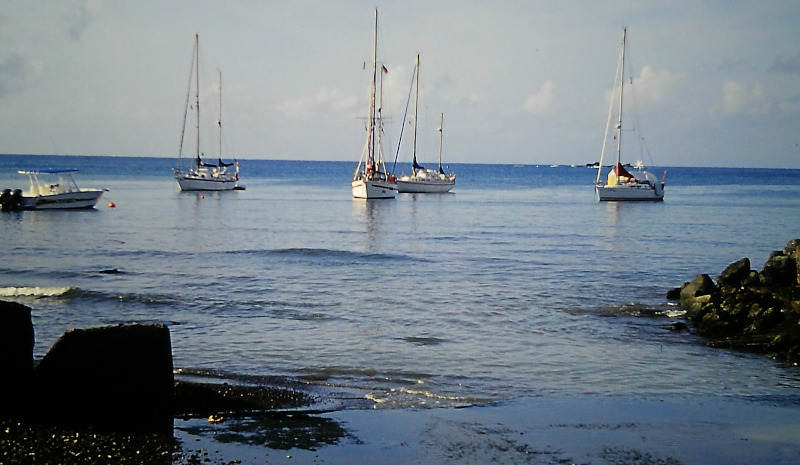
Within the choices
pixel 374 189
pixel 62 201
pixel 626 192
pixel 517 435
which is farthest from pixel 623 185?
pixel 517 435

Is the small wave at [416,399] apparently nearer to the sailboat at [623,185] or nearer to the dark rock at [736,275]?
the dark rock at [736,275]

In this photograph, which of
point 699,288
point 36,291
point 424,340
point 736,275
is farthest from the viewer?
point 36,291

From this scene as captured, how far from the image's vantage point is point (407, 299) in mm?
22344

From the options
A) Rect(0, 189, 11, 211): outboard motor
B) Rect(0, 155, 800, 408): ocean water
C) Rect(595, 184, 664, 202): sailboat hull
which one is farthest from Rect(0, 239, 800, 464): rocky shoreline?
Rect(595, 184, 664, 202): sailboat hull

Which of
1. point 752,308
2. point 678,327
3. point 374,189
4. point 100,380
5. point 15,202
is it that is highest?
point 374,189

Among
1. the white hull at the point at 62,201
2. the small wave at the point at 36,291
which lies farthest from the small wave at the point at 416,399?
the white hull at the point at 62,201

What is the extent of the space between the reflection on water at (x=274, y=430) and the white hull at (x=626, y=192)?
6750 cm

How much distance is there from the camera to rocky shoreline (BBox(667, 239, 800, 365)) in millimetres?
16312

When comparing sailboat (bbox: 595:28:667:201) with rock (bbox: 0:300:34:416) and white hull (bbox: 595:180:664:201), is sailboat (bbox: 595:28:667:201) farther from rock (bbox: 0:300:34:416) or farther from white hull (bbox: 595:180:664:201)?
rock (bbox: 0:300:34:416)

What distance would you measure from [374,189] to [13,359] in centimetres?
6565

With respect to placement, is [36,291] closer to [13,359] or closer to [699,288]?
[13,359]

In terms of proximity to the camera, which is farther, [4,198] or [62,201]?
[62,201]

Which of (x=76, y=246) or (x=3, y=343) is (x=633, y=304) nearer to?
(x=3, y=343)

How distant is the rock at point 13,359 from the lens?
998cm
